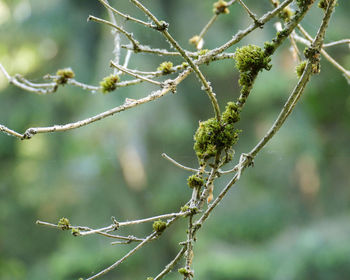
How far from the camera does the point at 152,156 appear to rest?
616 cm

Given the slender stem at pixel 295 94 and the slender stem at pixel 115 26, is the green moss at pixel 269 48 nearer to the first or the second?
the slender stem at pixel 295 94

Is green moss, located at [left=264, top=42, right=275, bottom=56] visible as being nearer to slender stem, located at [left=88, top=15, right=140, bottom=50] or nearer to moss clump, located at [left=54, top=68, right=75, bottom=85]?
slender stem, located at [left=88, top=15, right=140, bottom=50]

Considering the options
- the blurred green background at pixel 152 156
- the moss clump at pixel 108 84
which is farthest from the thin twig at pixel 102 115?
the blurred green background at pixel 152 156

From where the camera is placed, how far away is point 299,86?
91 centimetres

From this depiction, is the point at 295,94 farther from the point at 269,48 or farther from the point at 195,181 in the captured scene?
the point at 195,181

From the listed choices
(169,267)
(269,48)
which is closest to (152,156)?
(269,48)

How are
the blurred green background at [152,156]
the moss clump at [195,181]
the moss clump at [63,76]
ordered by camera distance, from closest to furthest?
1. the moss clump at [195,181]
2. the moss clump at [63,76]
3. the blurred green background at [152,156]

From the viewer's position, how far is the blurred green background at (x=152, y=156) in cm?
529

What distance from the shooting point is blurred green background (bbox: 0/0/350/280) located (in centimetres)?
529

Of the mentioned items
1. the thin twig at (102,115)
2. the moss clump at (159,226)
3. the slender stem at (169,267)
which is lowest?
the slender stem at (169,267)

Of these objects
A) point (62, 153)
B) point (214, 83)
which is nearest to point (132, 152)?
point (62, 153)

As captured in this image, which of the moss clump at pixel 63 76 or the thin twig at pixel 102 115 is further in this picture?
the moss clump at pixel 63 76

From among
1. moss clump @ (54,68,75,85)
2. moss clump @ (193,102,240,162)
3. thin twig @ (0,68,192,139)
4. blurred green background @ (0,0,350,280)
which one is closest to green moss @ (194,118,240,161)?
moss clump @ (193,102,240,162)

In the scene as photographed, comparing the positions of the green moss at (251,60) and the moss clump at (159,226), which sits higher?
the green moss at (251,60)
